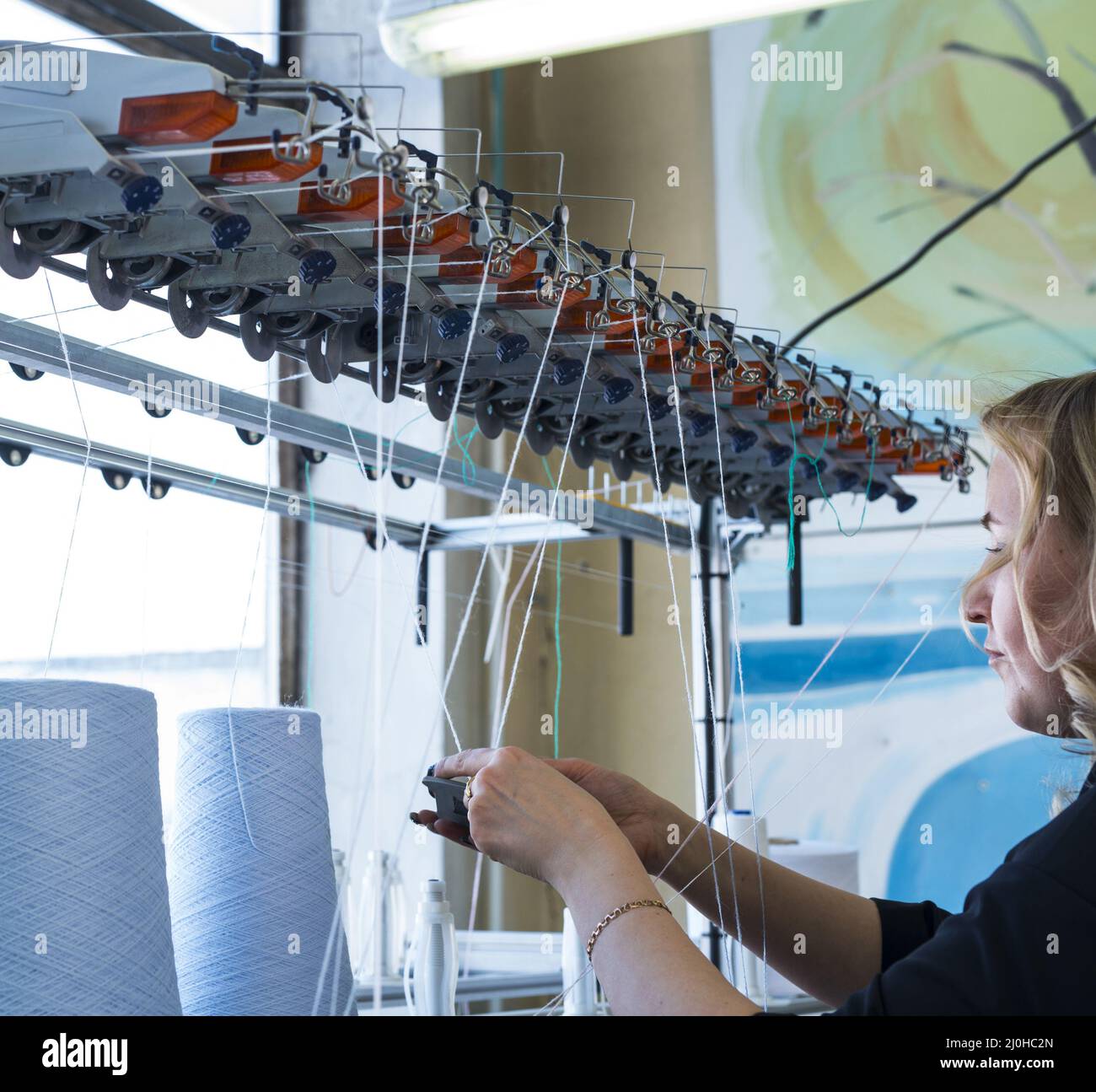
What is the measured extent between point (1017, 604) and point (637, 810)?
1.29ft

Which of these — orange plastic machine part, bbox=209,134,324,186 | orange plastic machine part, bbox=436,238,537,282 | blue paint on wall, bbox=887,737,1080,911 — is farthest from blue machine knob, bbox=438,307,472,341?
blue paint on wall, bbox=887,737,1080,911

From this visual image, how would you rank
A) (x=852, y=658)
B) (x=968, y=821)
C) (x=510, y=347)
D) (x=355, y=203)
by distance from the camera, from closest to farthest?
(x=355, y=203), (x=510, y=347), (x=968, y=821), (x=852, y=658)

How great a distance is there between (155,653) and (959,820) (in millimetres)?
1907

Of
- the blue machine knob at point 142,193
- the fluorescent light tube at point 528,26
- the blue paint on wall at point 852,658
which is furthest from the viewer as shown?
the blue paint on wall at point 852,658

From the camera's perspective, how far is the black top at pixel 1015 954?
2.50 ft

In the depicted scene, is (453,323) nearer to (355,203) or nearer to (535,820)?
(355,203)

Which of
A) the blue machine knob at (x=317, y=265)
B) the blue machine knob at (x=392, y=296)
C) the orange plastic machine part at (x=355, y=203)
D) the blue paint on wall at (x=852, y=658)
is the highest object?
the orange plastic machine part at (x=355, y=203)

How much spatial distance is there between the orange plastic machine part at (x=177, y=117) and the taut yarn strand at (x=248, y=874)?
18.3 inches

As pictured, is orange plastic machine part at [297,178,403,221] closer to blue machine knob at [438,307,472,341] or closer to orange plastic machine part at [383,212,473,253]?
orange plastic machine part at [383,212,473,253]

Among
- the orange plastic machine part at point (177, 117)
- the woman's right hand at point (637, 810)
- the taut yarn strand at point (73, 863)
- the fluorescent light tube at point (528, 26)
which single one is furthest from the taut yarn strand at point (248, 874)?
the fluorescent light tube at point (528, 26)

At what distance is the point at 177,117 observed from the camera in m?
0.84

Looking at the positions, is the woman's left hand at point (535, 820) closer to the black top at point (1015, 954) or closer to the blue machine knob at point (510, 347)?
the black top at point (1015, 954)

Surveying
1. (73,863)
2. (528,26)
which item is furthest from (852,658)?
(73,863)
